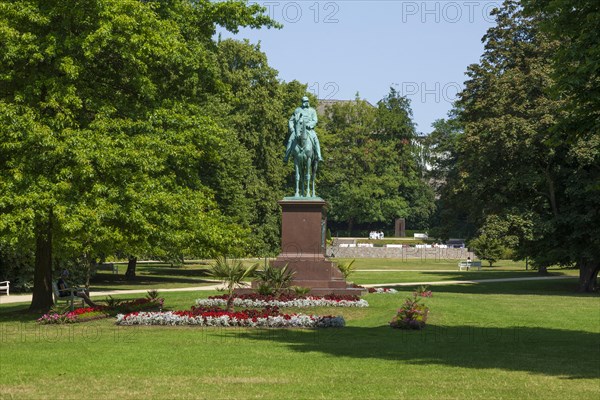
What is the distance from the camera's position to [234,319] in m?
20.8

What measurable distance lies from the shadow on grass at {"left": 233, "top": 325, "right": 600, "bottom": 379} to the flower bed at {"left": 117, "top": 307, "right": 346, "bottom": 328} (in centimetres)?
52

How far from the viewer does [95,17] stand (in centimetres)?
2302

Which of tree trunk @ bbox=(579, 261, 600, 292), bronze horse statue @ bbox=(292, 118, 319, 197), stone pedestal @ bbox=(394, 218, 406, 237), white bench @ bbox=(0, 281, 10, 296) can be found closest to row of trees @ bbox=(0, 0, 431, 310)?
bronze horse statue @ bbox=(292, 118, 319, 197)

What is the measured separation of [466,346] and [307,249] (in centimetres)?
1113

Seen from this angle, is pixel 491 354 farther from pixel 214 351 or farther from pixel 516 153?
pixel 516 153

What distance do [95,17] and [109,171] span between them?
4.17 meters

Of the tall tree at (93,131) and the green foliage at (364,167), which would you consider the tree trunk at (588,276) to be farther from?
the green foliage at (364,167)

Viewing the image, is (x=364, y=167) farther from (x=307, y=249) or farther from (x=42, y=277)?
(x=42, y=277)

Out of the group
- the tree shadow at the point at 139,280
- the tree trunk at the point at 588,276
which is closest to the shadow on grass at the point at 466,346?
the tree trunk at the point at 588,276

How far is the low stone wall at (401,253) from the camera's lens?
80375mm

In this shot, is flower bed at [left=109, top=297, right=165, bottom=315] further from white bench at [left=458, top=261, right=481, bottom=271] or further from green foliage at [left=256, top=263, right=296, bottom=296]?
white bench at [left=458, top=261, right=481, bottom=271]

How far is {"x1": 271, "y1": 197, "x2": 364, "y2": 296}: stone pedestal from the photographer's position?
27.6 m

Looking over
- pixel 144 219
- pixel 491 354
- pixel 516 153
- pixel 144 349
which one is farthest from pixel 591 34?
pixel 516 153

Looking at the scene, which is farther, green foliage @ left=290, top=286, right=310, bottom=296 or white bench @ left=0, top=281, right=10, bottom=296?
white bench @ left=0, top=281, right=10, bottom=296
